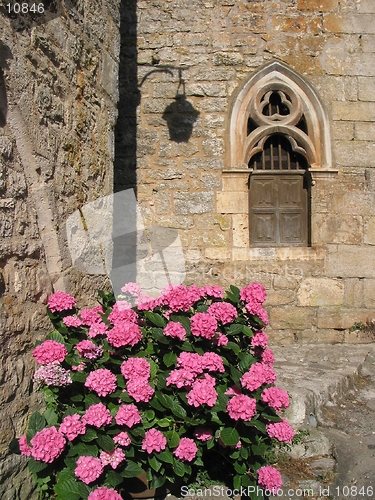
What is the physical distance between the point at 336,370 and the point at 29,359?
9.61 feet

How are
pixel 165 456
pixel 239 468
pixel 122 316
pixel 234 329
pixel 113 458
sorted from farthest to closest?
pixel 234 329 < pixel 122 316 < pixel 239 468 < pixel 165 456 < pixel 113 458

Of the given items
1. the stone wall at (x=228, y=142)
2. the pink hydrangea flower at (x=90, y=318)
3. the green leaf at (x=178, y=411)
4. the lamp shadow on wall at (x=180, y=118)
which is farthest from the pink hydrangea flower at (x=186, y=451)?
the lamp shadow on wall at (x=180, y=118)

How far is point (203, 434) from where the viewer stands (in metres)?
2.04

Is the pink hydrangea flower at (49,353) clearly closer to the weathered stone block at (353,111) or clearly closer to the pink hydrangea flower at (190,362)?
the pink hydrangea flower at (190,362)

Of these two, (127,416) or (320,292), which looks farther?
(320,292)

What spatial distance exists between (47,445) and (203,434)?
27.2 inches

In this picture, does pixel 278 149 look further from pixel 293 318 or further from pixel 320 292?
pixel 293 318

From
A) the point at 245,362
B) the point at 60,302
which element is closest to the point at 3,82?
the point at 60,302

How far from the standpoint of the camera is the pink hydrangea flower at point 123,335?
77.9 inches

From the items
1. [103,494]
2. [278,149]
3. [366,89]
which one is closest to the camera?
[103,494]

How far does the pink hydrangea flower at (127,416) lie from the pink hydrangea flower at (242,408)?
0.39m

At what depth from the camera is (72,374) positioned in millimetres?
1949

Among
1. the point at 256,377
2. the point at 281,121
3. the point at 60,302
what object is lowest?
the point at 256,377

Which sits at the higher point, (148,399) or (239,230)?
(239,230)
